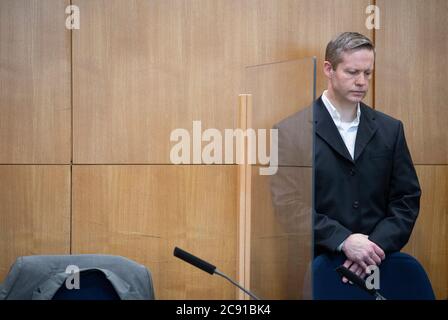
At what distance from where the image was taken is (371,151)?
2873mm

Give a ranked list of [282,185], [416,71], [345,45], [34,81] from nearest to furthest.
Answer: [282,185], [345,45], [34,81], [416,71]

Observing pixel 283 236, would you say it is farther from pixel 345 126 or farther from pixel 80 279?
pixel 80 279

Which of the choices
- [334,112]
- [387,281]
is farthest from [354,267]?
[334,112]

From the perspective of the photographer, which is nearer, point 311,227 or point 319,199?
point 311,227

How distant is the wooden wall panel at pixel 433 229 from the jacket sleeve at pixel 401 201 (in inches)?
19.8

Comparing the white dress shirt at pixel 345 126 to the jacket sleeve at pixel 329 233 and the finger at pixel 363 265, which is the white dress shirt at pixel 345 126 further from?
the finger at pixel 363 265

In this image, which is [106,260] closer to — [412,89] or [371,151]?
[371,151]

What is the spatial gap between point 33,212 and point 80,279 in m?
0.60

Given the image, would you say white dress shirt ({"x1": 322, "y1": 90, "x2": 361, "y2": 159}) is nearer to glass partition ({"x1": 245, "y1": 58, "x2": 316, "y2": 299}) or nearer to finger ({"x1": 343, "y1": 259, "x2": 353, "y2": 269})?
glass partition ({"x1": 245, "y1": 58, "x2": 316, "y2": 299})

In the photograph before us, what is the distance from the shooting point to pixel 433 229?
3.40 m

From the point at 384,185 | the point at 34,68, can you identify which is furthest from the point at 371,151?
the point at 34,68

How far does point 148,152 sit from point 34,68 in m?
0.66

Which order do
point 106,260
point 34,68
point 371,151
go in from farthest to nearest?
point 34,68, point 371,151, point 106,260

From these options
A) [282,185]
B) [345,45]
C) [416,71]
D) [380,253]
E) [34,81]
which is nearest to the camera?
[282,185]
